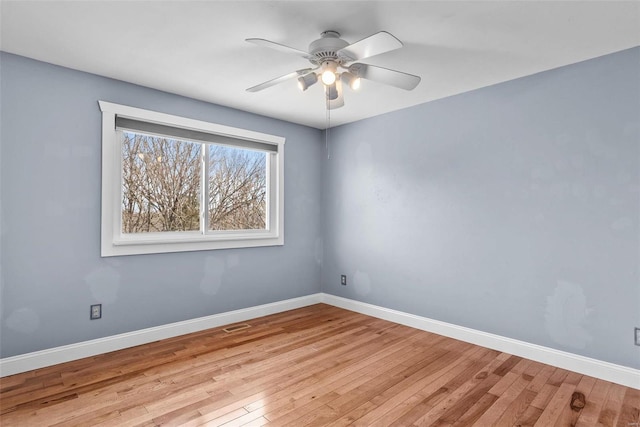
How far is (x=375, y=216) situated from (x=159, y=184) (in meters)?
2.41

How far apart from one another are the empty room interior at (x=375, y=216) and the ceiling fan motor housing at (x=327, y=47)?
0.04 ft

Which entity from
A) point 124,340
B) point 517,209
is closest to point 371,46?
point 517,209

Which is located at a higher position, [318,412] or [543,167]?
[543,167]

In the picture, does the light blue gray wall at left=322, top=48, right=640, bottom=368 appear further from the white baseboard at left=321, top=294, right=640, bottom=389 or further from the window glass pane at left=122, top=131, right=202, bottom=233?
the window glass pane at left=122, top=131, right=202, bottom=233

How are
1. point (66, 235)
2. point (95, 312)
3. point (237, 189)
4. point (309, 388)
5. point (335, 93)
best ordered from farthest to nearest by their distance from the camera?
point (237, 189) → point (95, 312) → point (66, 235) → point (335, 93) → point (309, 388)

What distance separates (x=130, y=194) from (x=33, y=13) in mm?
1546

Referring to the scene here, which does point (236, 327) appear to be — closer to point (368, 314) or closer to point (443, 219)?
point (368, 314)

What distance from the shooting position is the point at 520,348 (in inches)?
112

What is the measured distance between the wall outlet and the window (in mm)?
443

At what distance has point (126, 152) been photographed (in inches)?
123

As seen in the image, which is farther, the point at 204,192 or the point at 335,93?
the point at 204,192

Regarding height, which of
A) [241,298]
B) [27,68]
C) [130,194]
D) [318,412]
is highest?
[27,68]

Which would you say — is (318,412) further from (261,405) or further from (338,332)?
(338,332)

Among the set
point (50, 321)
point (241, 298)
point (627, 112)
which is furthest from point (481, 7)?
point (50, 321)
